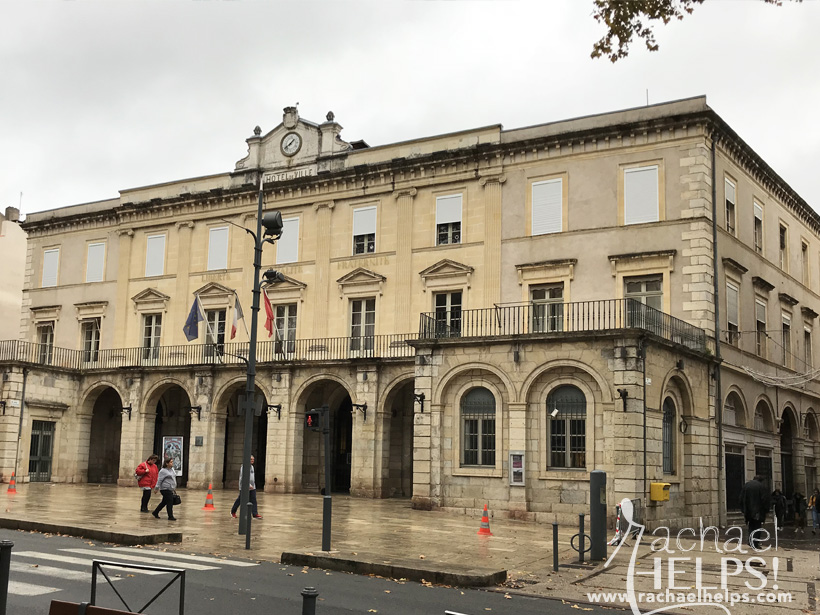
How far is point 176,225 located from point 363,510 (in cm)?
1852

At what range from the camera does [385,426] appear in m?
31.1

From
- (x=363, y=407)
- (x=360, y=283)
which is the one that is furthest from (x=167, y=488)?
(x=360, y=283)

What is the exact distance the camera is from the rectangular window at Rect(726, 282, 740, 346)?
1094 inches

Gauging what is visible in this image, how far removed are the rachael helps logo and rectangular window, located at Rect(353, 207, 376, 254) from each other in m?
17.3

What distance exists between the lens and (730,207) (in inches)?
1133

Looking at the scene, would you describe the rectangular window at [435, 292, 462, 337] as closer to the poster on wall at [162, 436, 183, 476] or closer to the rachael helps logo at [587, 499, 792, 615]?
the poster on wall at [162, 436, 183, 476]

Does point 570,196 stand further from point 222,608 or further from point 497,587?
point 222,608

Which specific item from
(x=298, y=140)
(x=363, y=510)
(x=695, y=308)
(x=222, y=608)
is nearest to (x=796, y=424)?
(x=695, y=308)

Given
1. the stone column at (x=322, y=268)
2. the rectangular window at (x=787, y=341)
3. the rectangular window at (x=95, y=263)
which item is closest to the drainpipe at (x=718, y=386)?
the rectangular window at (x=787, y=341)

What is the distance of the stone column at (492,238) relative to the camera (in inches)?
1170

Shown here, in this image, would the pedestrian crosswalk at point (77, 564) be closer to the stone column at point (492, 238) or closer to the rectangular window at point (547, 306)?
the rectangular window at point (547, 306)

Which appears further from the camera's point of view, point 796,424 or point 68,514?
point 796,424

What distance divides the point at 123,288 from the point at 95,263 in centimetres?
251

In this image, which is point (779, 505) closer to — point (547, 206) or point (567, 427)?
point (567, 427)
